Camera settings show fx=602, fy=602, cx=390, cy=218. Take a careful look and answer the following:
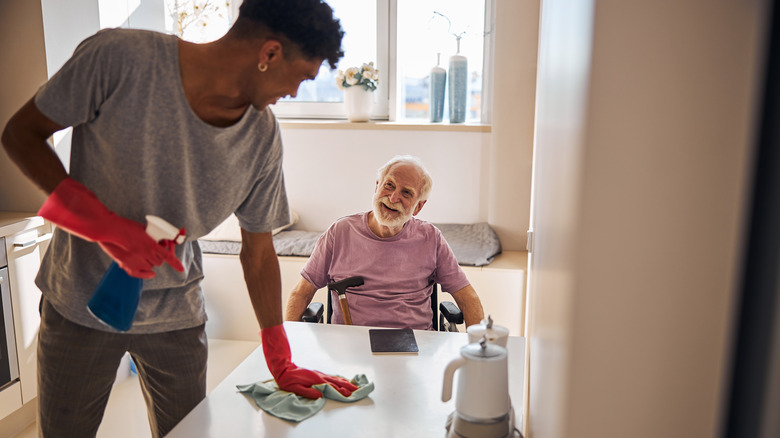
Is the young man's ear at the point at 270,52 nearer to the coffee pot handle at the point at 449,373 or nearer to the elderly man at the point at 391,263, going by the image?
the coffee pot handle at the point at 449,373

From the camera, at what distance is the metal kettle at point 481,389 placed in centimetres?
99

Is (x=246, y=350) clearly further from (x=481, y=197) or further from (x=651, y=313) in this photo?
(x=651, y=313)

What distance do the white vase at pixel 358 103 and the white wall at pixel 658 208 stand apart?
3.10 metres

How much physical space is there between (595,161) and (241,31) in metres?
0.78

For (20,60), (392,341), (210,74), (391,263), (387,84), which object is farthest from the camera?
(387,84)

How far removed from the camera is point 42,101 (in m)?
1.01

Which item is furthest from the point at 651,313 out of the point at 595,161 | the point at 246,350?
the point at 246,350

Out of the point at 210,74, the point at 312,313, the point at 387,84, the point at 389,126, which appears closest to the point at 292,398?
the point at 210,74

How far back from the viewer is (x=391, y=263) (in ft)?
6.95

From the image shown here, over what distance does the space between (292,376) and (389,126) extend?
8.04 feet

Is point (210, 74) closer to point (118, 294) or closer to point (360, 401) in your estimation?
point (118, 294)

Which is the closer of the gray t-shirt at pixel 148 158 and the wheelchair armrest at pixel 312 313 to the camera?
the gray t-shirt at pixel 148 158

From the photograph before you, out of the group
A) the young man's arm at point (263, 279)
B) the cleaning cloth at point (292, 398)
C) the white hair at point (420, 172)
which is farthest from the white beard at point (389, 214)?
the cleaning cloth at point (292, 398)

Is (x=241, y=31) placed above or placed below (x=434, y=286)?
above
